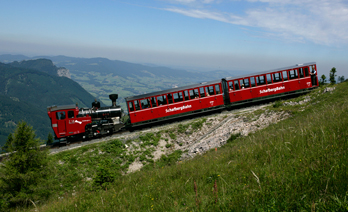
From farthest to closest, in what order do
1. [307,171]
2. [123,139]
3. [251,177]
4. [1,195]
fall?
[123,139] → [1,195] → [251,177] → [307,171]

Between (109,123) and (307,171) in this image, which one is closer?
(307,171)

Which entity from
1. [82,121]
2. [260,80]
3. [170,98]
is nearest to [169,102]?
[170,98]

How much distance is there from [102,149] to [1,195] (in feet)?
26.7

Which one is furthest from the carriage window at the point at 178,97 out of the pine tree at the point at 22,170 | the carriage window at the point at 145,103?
the pine tree at the point at 22,170

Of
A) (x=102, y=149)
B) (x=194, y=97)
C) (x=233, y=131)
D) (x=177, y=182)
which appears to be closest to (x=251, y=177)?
(x=177, y=182)

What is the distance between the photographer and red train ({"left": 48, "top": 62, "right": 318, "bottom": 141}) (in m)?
24.2

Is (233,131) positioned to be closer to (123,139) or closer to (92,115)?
(123,139)

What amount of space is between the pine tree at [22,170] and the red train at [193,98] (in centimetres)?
1061

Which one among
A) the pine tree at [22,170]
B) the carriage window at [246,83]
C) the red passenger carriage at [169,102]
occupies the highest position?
the carriage window at [246,83]

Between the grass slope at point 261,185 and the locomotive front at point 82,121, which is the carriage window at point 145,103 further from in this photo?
the grass slope at point 261,185

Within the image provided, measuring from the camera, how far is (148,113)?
2433 centimetres

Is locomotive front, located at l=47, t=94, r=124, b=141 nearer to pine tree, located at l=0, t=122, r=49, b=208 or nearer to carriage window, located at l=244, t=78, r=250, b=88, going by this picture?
pine tree, located at l=0, t=122, r=49, b=208

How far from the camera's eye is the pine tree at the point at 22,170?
11898mm

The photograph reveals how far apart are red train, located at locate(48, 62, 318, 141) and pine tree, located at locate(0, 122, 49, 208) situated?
1061 centimetres
